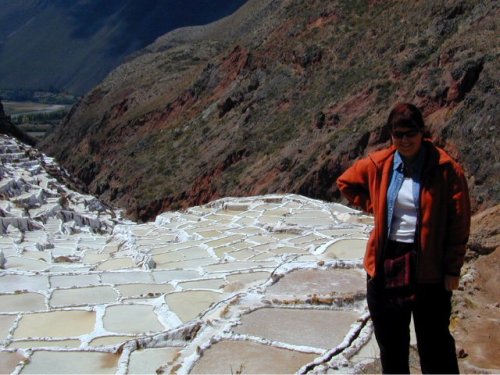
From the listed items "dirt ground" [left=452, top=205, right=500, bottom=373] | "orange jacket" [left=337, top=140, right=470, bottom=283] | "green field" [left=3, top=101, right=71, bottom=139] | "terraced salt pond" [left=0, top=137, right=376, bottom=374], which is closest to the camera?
"orange jacket" [left=337, top=140, right=470, bottom=283]

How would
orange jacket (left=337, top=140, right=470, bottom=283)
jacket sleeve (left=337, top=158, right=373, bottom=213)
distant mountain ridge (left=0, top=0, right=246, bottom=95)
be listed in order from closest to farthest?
orange jacket (left=337, top=140, right=470, bottom=283) → jacket sleeve (left=337, top=158, right=373, bottom=213) → distant mountain ridge (left=0, top=0, right=246, bottom=95)

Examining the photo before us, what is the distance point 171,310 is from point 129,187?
27.7m

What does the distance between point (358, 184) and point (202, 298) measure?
368 cm

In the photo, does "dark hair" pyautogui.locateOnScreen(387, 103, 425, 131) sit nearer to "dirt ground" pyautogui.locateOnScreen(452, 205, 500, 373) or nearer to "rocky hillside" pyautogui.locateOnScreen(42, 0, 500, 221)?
"dirt ground" pyautogui.locateOnScreen(452, 205, 500, 373)

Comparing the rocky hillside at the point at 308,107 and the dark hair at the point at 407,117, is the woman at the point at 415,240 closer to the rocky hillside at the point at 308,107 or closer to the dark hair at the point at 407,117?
the dark hair at the point at 407,117

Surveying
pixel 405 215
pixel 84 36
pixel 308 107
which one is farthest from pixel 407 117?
pixel 84 36

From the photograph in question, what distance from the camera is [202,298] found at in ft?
22.6

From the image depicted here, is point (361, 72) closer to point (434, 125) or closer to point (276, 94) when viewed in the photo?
point (276, 94)

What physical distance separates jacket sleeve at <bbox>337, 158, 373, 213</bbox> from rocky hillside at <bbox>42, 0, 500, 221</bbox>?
37.7ft

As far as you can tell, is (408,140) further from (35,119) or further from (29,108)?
(29,108)

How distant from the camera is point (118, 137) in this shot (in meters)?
44.3

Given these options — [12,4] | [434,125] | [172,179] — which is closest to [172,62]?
[172,179]

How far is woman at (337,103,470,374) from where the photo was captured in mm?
3195

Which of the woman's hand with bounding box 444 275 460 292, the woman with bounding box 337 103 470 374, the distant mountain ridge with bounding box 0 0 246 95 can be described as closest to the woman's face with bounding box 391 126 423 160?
the woman with bounding box 337 103 470 374
